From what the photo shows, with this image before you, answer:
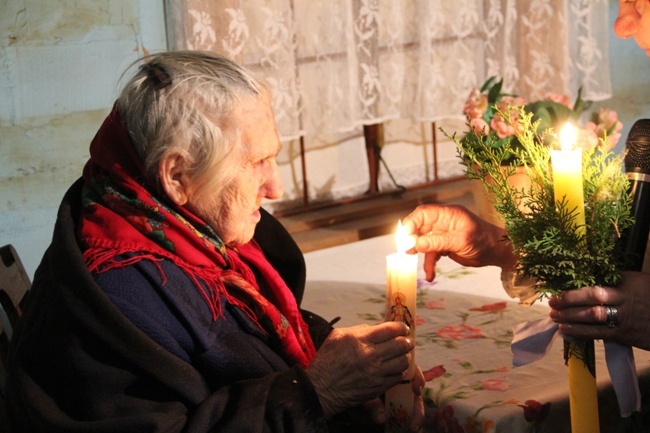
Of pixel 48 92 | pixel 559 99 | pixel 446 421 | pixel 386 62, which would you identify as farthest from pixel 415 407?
pixel 386 62

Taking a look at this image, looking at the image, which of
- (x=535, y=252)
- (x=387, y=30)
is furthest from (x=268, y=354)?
(x=387, y=30)

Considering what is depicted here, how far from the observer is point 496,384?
5.27 feet

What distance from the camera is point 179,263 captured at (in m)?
1.49

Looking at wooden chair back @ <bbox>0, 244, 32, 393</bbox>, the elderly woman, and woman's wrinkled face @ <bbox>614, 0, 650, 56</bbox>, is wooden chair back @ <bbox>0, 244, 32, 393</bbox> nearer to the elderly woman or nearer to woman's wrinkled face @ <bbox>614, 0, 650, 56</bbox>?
the elderly woman

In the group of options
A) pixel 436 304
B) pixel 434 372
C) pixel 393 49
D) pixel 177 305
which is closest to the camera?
pixel 177 305

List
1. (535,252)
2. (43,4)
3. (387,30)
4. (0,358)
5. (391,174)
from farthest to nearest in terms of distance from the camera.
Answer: (391,174)
(387,30)
(43,4)
(0,358)
(535,252)

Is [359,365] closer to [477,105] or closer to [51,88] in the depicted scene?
[477,105]

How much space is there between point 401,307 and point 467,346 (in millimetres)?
366

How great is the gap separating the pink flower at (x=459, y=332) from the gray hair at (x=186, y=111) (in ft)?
2.00

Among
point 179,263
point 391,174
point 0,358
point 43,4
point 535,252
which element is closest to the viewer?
A: point 535,252

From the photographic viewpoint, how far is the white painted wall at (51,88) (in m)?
2.91

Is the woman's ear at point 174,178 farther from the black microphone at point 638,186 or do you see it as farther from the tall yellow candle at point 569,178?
the black microphone at point 638,186

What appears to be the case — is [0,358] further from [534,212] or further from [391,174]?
[391,174]

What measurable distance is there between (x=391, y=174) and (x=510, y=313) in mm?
2144
